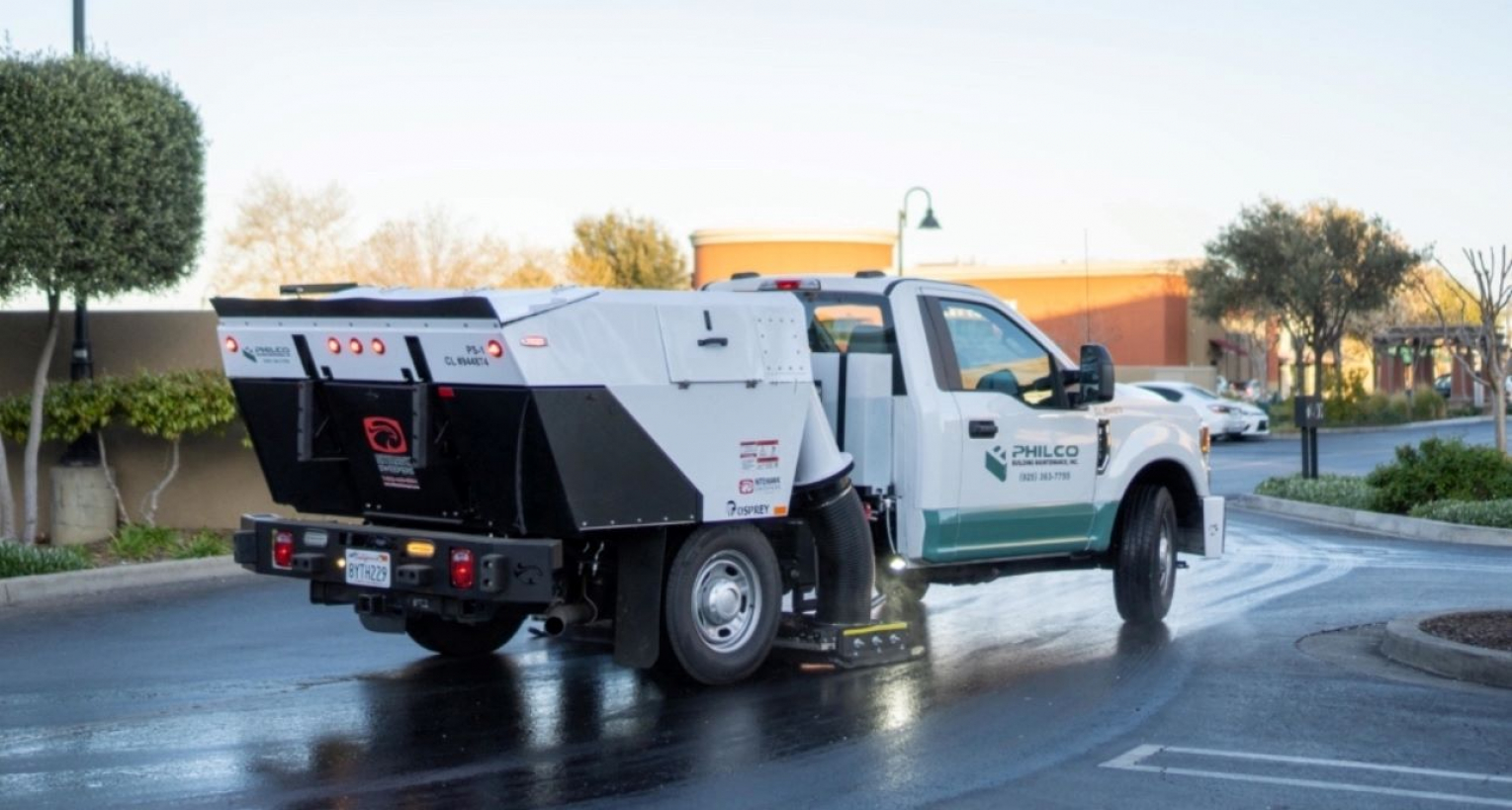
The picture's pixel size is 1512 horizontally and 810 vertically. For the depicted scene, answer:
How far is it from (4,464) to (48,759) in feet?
28.1

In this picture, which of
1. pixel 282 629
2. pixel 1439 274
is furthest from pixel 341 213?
pixel 282 629

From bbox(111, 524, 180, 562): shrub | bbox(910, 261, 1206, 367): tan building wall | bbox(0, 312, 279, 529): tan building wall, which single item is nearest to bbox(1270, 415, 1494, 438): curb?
bbox(910, 261, 1206, 367): tan building wall

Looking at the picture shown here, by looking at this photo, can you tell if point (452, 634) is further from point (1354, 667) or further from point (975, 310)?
point (1354, 667)

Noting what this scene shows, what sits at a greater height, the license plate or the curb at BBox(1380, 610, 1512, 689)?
the license plate

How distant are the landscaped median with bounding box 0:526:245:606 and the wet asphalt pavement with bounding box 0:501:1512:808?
963mm

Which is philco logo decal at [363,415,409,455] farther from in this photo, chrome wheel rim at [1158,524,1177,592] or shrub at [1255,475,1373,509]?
shrub at [1255,475,1373,509]

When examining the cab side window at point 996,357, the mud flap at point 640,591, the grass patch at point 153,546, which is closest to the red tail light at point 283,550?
the mud flap at point 640,591

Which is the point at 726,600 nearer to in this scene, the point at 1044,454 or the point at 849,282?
the point at 849,282

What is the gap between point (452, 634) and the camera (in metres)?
10.9

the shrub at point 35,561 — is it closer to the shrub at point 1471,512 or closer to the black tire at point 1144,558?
the black tire at point 1144,558

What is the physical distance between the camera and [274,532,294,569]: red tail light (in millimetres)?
9812

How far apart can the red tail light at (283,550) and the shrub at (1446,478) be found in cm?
1449

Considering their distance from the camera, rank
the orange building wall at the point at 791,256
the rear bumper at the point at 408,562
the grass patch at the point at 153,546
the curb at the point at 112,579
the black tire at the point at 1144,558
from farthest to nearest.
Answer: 1. the orange building wall at the point at 791,256
2. the grass patch at the point at 153,546
3. the curb at the point at 112,579
4. the black tire at the point at 1144,558
5. the rear bumper at the point at 408,562

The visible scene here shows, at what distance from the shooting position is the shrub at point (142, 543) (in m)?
15.8
